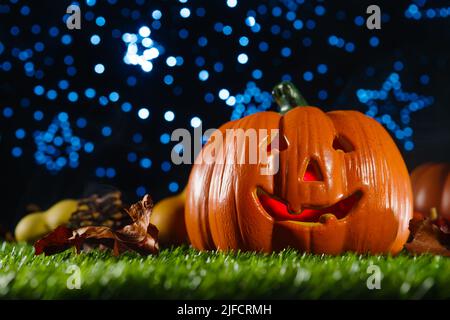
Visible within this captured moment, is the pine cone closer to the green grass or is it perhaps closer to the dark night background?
the dark night background

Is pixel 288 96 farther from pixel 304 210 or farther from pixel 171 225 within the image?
pixel 171 225

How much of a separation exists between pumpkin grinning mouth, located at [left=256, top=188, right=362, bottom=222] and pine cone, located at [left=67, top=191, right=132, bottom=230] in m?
0.73

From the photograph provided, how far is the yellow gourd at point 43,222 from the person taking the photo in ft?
6.35

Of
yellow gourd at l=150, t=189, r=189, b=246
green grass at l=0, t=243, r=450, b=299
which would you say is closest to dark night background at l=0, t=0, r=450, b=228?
yellow gourd at l=150, t=189, r=189, b=246

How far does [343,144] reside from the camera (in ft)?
4.30

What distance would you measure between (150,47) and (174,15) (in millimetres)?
156

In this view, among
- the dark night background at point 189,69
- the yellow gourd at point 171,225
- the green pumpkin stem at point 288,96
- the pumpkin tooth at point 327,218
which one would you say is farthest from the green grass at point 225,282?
the dark night background at point 189,69

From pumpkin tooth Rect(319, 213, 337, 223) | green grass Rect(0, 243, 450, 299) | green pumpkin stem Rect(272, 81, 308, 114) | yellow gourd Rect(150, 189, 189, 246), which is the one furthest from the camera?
yellow gourd Rect(150, 189, 189, 246)

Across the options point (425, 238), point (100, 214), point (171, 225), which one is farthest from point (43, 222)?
point (425, 238)

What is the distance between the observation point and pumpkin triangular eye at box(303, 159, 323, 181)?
124 cm

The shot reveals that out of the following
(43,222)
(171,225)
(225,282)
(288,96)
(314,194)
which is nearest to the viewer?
(225,282)

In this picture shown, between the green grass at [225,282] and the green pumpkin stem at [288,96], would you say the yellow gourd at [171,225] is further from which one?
the green grass at [225,282]

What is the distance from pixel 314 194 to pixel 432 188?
1000mm
